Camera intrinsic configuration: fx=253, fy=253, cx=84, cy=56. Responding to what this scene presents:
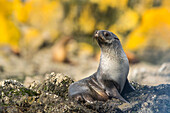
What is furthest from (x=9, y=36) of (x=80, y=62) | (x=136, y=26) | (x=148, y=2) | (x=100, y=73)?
(x=100, y=73)

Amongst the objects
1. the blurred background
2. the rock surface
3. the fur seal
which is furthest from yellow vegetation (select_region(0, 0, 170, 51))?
the rock surface

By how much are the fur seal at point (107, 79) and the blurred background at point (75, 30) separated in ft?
29.6

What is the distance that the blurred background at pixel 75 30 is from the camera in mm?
15422

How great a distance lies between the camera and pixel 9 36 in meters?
21.3

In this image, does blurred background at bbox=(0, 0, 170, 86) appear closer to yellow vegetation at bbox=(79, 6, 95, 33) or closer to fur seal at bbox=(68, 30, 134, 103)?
yellow vegetation at bbox=(79, 6, 95, 33)

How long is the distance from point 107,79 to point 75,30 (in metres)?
16.8

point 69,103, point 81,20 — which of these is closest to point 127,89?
point 69,103

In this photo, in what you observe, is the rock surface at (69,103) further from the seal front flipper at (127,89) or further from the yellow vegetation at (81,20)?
the yellow vegetation at (81,20)

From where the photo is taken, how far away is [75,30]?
20859mm

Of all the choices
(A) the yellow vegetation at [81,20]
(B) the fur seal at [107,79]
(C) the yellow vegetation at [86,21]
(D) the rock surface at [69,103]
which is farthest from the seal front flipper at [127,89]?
(C) the yellow vegetation at [86,21]

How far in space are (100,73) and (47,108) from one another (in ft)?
3.81

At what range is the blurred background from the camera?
15.4 meters

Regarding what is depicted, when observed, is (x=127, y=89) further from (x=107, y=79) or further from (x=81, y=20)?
(x=81, y=20)

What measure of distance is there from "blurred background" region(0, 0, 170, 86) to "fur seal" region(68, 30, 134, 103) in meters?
9.02
